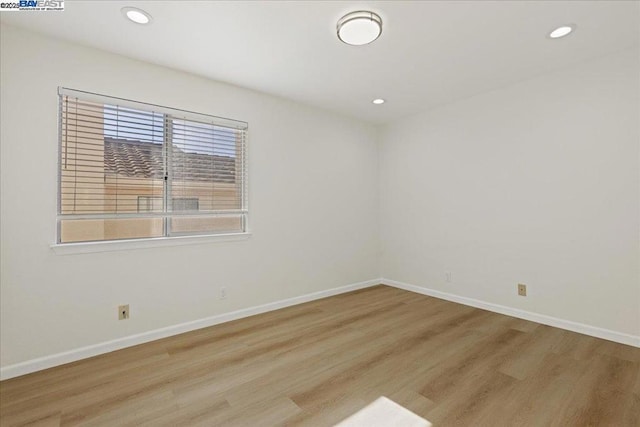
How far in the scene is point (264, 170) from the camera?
3.51m

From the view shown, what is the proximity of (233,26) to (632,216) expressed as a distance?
366cm

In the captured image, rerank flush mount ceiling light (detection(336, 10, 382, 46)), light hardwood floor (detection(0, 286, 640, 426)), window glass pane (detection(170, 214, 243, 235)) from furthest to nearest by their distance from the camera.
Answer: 1. window glass pane (detection(170, 214, 243, 235))
2. flush mount ceiling light (detection(336, 10, 382, 46))
3. light hardwood floor (detection(0, 286, 640, 426))

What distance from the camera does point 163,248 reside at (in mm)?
2846

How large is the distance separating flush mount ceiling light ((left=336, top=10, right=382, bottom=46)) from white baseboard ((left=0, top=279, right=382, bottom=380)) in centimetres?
286

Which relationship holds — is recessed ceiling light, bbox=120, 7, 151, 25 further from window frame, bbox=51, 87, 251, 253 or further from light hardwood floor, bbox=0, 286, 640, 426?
light hardwood floor, bbox=0, 286, 640, 426

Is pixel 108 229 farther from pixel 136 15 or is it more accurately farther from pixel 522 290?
pixel 522 290

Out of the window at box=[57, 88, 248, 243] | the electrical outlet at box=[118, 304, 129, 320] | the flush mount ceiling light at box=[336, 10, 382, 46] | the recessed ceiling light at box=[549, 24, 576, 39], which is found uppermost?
the recessed ceiling light at box=[549, 24, 576, 39]

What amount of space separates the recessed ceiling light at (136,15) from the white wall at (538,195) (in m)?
3.41

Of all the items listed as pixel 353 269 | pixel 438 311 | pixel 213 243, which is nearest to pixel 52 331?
pixel 213 243

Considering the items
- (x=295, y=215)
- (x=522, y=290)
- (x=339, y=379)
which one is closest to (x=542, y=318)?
(x=522, y=290)

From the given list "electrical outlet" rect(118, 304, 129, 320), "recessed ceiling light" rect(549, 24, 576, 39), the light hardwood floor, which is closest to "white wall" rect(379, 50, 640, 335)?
the light hardwood floor

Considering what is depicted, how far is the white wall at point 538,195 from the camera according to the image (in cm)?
264

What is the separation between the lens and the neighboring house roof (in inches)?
104

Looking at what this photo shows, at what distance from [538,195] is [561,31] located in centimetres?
152
